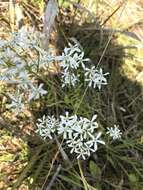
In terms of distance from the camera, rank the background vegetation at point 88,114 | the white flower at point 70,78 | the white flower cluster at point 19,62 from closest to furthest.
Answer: the white flower cluster at point 19,62
the white flower at point 70,78
the background vegetation at point 88,114

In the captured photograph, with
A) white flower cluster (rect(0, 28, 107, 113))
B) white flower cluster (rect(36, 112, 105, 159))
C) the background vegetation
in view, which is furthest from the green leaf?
white flower cluster (rect(0, 28, 107, 113))

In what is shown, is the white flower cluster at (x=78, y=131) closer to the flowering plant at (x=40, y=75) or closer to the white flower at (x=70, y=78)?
the flowering plant at (x=40, y=75)

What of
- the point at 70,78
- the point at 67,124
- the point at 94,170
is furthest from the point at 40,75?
the point at 94,170

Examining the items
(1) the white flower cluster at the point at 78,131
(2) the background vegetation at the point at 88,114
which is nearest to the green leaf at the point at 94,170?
(2) the background vegetation at the point at 88,114

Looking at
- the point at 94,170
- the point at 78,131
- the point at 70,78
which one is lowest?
the point at 94,170

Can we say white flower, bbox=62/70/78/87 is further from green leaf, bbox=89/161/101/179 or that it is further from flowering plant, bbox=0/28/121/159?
green leaf, bbox=89/161/101/179

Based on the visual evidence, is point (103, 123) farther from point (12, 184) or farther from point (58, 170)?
point (12, 184)

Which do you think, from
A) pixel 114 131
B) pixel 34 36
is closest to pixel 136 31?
pixel 114 131

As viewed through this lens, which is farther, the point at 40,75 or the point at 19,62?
the point at 40,75

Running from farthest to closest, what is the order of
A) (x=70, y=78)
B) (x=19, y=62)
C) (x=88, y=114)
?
(x=88, y=114)
(x=70, y=78)
(x=19, y=62)

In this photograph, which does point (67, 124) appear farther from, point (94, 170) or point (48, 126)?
point (94, 170)

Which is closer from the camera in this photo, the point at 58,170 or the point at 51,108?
the point at 58,170
